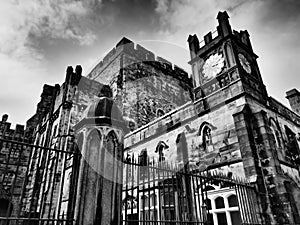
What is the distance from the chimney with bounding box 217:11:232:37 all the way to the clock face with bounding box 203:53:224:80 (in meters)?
1.31

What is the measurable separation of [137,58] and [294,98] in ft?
50.8

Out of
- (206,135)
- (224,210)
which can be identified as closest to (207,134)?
(206,135)

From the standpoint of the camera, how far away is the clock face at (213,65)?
12492mm


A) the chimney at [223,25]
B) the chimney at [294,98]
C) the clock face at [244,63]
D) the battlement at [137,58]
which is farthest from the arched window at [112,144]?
the battlement at [137,58]

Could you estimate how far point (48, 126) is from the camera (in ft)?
65.8

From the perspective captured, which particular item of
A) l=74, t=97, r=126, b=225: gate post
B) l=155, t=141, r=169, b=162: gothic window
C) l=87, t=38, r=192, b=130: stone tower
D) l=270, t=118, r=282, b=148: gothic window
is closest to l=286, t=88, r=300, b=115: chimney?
l=270, t=118, r=282, b=148: gothic window

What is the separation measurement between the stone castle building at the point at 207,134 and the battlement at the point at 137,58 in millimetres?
4967

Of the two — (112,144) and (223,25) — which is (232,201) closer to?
(112,144)

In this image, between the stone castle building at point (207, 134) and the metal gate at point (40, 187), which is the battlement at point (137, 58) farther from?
the metal gate at point (40, 187)

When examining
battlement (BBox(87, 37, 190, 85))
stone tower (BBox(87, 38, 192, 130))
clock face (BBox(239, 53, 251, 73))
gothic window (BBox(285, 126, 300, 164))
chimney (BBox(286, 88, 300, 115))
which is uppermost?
battlement (BBox(87, 37, 190, 85))

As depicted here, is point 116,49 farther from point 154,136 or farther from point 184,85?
point 154,136

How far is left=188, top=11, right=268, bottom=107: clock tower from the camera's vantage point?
36.0 feet

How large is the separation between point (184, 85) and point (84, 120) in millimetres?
24712

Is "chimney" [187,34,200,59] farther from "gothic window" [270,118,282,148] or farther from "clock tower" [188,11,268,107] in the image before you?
"gothic window" [270,118,282,148]
